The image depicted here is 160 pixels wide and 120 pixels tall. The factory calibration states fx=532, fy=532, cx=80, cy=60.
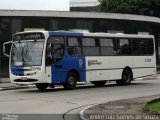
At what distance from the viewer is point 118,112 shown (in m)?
15.6

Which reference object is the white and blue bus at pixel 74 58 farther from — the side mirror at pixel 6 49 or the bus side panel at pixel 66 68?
the side mirror at pixel 6 49

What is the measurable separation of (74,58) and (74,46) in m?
0.65

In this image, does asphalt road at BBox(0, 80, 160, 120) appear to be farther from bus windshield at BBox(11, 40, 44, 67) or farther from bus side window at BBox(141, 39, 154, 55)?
bus side window at BBox(141, 39, 154, 55)

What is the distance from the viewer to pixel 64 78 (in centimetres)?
2641

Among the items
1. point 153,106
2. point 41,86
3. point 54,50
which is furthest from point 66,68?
point 153,106

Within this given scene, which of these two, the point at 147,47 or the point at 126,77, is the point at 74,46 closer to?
the point at 126,77

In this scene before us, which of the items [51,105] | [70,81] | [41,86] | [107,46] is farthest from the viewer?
[107,46]

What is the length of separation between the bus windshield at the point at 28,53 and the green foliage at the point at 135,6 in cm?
3676

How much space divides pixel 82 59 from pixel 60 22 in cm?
1588

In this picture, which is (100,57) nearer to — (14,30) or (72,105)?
(72,105)

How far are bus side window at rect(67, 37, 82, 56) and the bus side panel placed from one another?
1.04 ft

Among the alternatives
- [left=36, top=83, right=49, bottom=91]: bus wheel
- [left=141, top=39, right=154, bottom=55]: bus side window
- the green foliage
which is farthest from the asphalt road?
the green foliage

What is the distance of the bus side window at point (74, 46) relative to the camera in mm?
26942

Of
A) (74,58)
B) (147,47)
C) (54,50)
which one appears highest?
(147,47)
